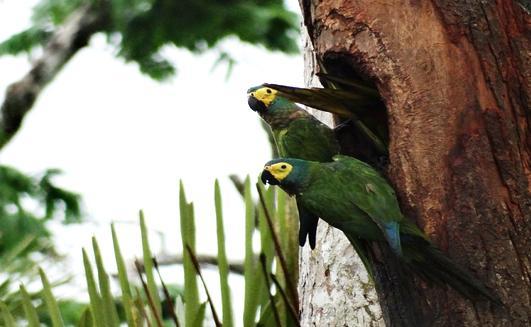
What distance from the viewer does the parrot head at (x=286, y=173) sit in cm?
205

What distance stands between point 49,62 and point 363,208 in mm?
4306

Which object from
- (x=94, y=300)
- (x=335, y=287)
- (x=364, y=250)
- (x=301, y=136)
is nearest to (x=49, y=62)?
(x=335, y=287)

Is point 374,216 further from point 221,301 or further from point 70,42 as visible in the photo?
point 70,42

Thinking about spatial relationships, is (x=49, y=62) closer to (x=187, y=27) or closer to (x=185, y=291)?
(x=187, y=27)

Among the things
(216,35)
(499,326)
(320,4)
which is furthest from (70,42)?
(499,326)

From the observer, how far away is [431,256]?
75.0 inches

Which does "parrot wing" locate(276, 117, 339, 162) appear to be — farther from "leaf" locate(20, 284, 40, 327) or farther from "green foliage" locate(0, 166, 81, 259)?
"green foliage" locate(0, 166, 81, 259)

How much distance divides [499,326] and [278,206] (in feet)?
3.31

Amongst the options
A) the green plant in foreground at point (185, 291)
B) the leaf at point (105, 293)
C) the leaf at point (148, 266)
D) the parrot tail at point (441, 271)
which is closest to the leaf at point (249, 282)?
the green plant in foreground at point (185, 291)

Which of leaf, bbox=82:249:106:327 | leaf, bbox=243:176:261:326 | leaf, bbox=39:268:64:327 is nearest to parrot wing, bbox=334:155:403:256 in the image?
leaf, bbox=243:176:261:326

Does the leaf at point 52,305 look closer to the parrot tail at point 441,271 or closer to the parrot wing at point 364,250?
the parrot wing at point 364,250

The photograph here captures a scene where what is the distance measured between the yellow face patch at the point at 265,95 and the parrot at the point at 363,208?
1.17 feet

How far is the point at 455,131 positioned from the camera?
196 centimetres

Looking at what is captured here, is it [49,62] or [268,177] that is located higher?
[49,62]
